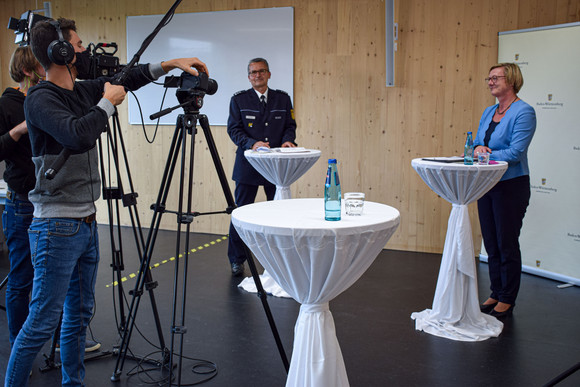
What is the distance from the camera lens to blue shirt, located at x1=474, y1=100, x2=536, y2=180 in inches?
126

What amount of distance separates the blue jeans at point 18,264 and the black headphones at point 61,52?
0.98 metres

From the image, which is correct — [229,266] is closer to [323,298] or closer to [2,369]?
[2,369]

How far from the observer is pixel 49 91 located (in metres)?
1.93

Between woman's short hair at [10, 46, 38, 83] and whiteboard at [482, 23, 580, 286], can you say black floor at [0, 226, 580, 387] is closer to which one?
whiteboard at [482, 23, 580, 286]

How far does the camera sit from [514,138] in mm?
3250

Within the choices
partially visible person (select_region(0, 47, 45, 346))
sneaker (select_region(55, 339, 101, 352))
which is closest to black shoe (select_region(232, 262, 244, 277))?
sneaker (select_region(55, 339, 101, 352))

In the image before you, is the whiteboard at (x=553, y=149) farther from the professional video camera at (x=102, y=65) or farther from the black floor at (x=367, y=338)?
the professional video camera at (x=102, y=65)

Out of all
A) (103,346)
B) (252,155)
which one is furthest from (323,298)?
(252,155)

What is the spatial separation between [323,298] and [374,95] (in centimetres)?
338

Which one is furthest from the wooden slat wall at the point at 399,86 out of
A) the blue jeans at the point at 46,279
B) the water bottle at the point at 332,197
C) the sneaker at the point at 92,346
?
the blue jeans at the point at 46,279

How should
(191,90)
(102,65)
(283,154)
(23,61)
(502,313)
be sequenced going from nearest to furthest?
1. (191,90)
2. (102,65)
3. (23,61)
4. (502,313)
5. (283,154)

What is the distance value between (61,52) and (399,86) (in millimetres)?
3542

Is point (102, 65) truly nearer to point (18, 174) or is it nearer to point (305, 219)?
point (18, 174)

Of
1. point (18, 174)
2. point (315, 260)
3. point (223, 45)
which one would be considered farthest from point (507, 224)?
point (223, 45)
